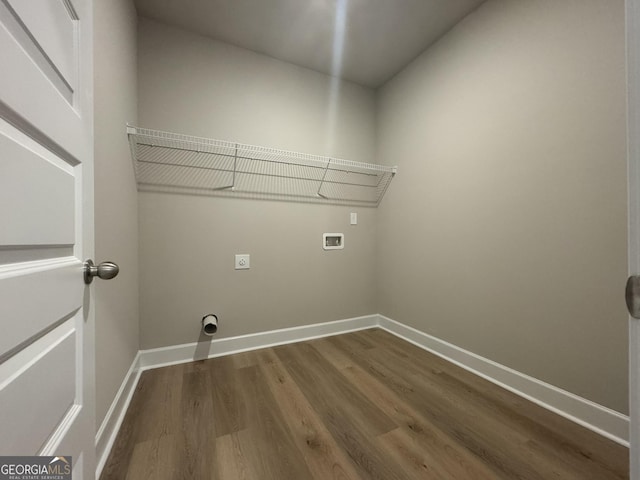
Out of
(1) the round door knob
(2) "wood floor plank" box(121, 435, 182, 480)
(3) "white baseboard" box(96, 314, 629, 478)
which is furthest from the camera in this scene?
(3) "white baseboard" box(96, 314, 629, 478)

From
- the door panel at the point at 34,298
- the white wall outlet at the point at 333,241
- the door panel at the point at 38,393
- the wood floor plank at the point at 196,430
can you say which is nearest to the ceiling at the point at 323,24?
the white wall outlet at the point at 333,241

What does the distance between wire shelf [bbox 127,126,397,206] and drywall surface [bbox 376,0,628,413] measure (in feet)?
1.74

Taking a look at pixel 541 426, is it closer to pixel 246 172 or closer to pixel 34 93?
pixel 34 93

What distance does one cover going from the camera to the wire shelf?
5.75 ft

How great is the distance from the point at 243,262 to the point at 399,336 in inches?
62.4

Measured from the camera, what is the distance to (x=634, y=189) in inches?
15.9

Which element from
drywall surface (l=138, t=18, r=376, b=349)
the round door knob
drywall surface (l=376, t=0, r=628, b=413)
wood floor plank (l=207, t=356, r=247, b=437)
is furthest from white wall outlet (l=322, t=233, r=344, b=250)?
the round door knob

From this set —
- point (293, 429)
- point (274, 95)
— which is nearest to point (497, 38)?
point (274, 95)

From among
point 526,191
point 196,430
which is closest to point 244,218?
point 196,430

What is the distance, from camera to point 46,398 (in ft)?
1.40

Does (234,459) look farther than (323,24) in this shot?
No

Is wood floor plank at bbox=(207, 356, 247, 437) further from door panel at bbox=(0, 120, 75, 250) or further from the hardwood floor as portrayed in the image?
door panel at bbox=(0, 120, 75, 250)

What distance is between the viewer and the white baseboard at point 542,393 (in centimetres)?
115

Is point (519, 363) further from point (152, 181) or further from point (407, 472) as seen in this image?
point (152, 181)
